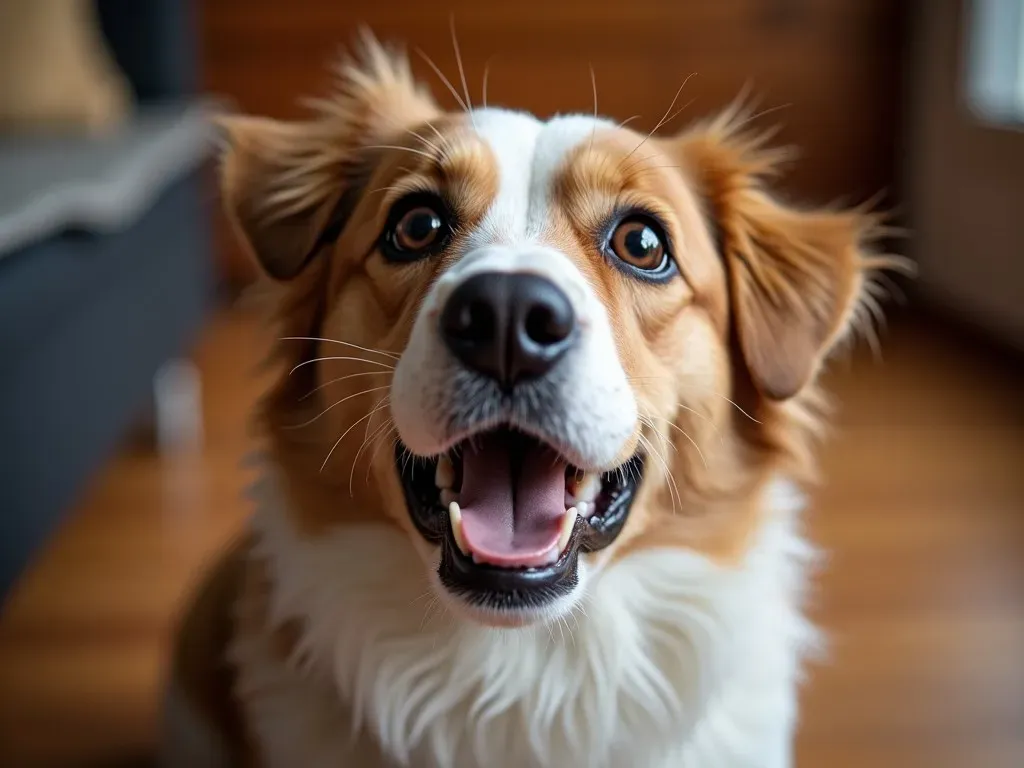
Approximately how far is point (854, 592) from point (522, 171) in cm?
137

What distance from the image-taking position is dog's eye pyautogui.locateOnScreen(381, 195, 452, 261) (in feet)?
3.99

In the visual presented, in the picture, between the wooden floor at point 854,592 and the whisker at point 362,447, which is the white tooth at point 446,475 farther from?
the wooden floor at point 854,592

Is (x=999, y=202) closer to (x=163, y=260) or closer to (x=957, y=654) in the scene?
(x=957, y=654)

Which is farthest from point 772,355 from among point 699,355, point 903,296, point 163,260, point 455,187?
point 903,296

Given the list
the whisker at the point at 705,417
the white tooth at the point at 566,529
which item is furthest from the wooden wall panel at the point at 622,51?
the white tooth at the point at 566,529

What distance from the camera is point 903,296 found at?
13.8 ft

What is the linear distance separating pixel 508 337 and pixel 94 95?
7.94 feet

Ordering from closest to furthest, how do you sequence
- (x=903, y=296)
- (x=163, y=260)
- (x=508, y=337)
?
(x=508, y=337)
(x=163, y=260)
(x=903, y=296)

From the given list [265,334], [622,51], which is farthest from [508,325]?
[622,51]

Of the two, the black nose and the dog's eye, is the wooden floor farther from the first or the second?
the black nose

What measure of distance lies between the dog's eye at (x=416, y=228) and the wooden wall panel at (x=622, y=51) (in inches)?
124

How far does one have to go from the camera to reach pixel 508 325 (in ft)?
3.27

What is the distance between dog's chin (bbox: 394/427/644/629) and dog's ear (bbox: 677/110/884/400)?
9.9 inches

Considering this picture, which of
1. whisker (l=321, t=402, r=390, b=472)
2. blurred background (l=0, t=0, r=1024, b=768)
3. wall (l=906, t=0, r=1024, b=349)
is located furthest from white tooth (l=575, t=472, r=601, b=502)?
wall (l=906, t=0, r=1024, b=349)
